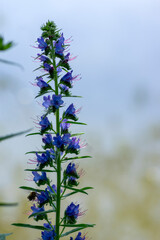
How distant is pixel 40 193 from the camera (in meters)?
0.86

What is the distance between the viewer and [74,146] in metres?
0.88

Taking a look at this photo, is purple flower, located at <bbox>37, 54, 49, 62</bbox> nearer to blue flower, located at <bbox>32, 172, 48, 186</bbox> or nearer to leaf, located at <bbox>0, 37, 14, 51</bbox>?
blue flower, located at <bbox>32, 172, 48, 186</bbox>

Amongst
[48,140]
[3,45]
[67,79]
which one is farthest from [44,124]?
[3,45]

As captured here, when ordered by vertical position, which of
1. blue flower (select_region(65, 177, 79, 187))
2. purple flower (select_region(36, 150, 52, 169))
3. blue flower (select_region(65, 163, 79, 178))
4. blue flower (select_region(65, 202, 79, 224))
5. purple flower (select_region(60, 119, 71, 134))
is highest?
purple flower (select_region(60, 119, 71, 134))

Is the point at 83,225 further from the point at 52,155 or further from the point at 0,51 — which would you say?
the point at 0,51

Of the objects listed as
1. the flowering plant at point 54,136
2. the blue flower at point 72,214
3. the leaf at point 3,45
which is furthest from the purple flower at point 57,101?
the leaf at point 3,45

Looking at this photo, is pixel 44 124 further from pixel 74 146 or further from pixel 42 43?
pixel 42 43

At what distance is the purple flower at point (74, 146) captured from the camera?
861mm

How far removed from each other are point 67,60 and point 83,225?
471 millimetres

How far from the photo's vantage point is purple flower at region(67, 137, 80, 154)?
2.83ft

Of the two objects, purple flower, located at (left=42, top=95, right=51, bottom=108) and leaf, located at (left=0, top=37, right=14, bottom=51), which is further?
purple flower, located at (left=42, top=95, right=51, bottom=108)

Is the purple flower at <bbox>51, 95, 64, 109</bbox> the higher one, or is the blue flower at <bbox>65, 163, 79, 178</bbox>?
the purple flower at <bbox>51, 95, 64, 109</bbox>

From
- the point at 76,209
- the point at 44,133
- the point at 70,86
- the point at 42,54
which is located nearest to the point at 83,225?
the point at 76,209

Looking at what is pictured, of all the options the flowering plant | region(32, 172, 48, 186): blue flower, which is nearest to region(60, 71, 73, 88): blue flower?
the flowering plant
